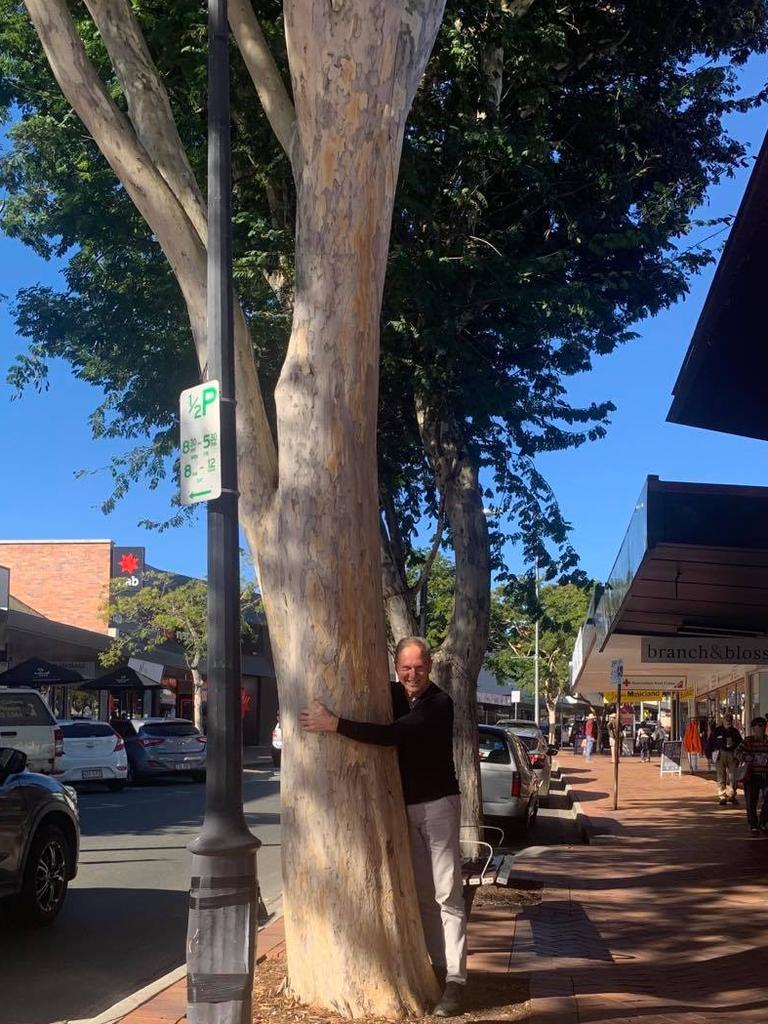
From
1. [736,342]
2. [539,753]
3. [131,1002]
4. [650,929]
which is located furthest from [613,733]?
[131,1002]

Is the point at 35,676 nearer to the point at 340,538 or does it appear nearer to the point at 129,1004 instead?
the point at 129,1004

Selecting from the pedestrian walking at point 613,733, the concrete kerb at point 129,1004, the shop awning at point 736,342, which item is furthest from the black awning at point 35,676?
the concrete kerb at point 129,1004

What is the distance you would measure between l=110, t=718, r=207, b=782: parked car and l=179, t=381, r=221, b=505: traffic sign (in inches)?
806

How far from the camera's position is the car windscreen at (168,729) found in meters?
26.2

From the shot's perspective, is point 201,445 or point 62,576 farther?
point 62,576

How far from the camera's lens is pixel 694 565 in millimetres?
13789

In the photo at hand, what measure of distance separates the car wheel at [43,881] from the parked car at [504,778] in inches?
335

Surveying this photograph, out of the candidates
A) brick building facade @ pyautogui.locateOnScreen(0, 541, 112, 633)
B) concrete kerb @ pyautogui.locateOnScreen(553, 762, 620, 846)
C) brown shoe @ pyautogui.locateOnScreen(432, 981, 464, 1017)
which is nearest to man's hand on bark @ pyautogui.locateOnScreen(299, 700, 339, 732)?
brown shoe @ pyautogui.locateOnScreen(432, 981, 464, 1017)

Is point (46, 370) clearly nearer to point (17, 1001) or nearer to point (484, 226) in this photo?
point (484, 226)

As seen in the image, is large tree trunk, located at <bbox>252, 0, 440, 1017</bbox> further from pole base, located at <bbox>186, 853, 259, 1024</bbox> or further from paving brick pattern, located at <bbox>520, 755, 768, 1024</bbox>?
paving brick pattern, located at <bbox>520, 755, 768, 1024</bbox>

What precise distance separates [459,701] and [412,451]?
4481mm

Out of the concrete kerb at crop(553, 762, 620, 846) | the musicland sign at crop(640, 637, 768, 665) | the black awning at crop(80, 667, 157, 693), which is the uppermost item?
the musicland sign at crop(640, 637, 768, 665)

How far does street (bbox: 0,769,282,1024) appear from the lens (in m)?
7.30

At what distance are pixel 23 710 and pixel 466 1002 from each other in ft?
47.8
